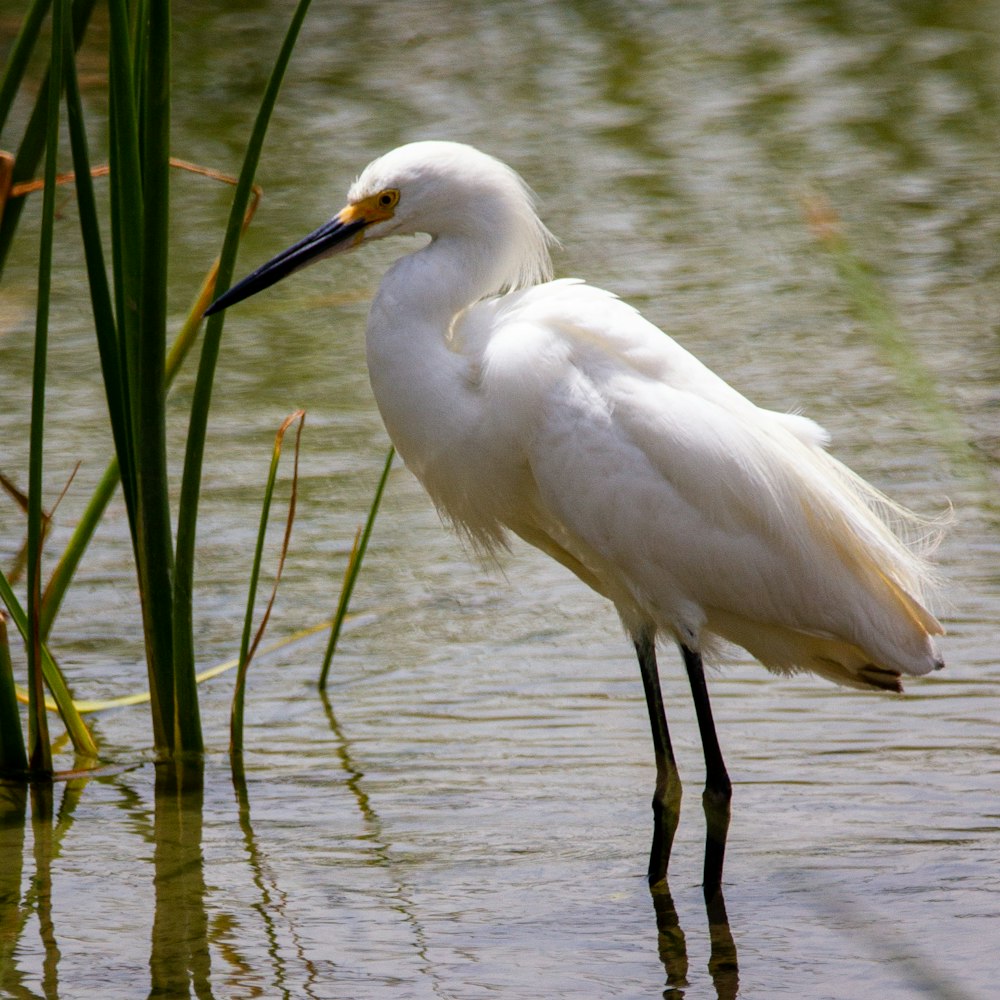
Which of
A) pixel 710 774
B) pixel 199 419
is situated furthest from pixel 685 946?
pixel 199 419

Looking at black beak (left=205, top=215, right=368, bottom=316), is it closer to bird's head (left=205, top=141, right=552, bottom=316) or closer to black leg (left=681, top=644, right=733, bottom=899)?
bird's head (left=205, top=141, right=552, bottom=316)

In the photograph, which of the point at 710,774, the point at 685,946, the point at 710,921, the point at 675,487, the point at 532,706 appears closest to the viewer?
the point at 685,946

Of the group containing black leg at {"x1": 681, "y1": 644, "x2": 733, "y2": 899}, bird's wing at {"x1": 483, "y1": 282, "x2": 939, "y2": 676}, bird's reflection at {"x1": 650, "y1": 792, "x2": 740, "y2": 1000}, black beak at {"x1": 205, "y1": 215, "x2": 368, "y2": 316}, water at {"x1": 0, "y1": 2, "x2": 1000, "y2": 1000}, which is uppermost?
black beak at {"x1": 205, "y1": 215, "x2": 368, "y2": 316}

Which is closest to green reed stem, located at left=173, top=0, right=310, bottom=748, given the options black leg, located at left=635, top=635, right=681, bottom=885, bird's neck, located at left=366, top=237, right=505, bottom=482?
bird's neck, located at left=366, top=237, right=505, bottom=482

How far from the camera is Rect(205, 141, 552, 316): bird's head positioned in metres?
3.62

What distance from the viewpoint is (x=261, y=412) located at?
6750mm

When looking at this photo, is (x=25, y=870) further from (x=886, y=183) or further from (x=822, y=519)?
(x=886, y=183)

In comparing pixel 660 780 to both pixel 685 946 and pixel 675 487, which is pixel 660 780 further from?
pixel 675 487

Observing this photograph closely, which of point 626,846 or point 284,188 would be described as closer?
point 626,846

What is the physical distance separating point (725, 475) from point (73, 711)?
1.57m

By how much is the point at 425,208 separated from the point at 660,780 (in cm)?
128

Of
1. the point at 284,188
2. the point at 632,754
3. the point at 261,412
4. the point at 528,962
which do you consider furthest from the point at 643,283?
the point at 528,962

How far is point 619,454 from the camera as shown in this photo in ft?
11.4

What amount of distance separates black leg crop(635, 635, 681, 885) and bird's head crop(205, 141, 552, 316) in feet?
2.85
